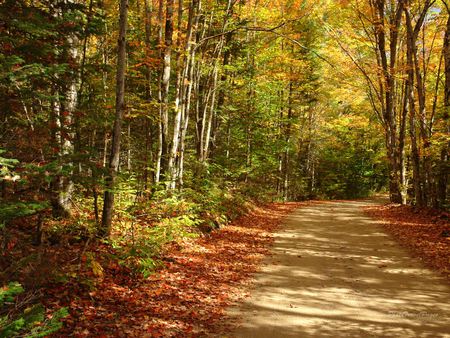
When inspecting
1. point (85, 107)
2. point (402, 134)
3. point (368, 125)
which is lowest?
point (85, 107)

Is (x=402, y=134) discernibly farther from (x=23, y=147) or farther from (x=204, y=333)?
(x=23, y=147)

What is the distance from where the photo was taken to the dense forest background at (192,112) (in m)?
5.37

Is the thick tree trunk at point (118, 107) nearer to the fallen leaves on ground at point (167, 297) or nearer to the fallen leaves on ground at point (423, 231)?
the fallen leaves on ground at point (167, 297)

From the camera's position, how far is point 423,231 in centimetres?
1161

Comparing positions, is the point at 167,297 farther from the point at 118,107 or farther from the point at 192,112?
the point at 192,112

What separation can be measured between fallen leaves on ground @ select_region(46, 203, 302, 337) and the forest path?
Result: 469 mm

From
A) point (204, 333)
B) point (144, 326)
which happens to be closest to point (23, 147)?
point (144, 326)

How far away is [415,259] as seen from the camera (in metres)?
8.89

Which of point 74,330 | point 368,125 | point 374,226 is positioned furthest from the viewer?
point 368,125

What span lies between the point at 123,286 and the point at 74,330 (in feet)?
5.09

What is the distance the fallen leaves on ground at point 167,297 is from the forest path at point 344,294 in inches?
18.5

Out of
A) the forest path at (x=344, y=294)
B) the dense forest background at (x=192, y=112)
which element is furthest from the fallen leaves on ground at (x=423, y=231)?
the dense forest background at (x=192, y=112)

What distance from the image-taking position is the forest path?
17.2 ft

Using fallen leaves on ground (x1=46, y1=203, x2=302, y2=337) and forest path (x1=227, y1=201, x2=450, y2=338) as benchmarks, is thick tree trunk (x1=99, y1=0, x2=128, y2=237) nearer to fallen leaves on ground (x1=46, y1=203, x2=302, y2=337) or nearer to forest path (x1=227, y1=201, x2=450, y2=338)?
fallen leaves on ground (x1=46, y1=203, x2=302, y2=337)
